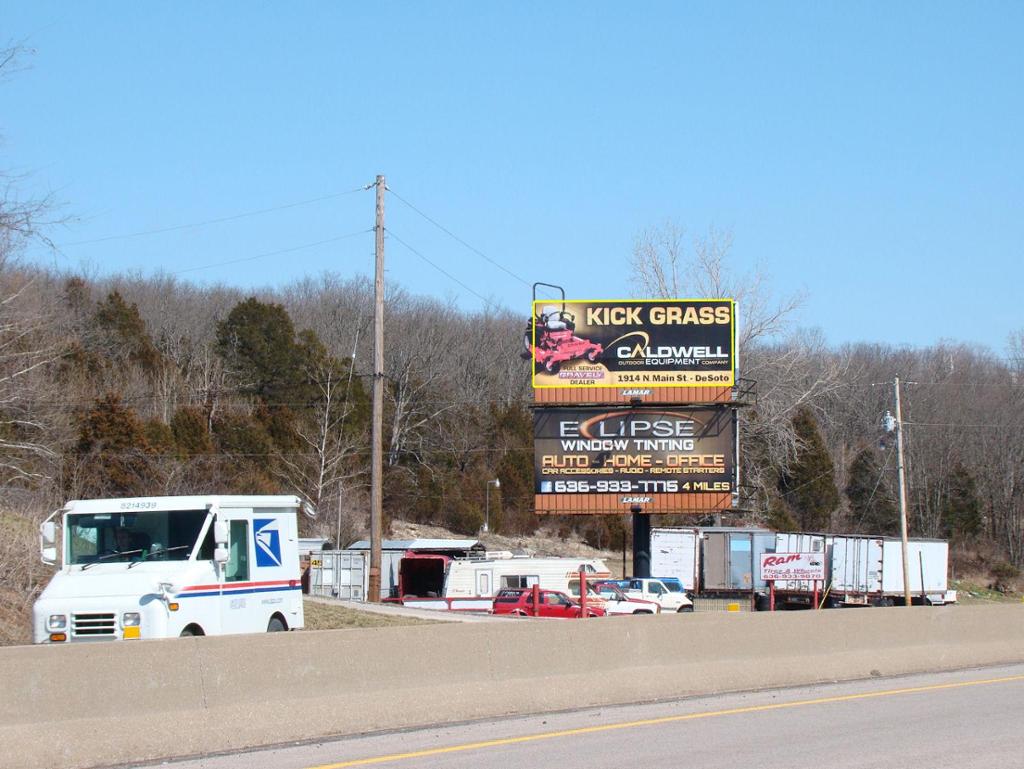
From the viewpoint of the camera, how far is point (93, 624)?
1507cm

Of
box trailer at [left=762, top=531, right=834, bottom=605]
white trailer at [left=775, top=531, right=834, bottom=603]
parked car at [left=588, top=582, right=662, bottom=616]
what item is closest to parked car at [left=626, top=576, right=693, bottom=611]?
parked car at [left=588, top=582, right=662, bottom=616]

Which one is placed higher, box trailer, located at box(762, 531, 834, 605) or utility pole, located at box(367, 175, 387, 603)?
utility pole, located at box(367, 175, 387, 603)

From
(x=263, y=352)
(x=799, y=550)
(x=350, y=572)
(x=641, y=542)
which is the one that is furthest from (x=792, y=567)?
(x=263, y=352)

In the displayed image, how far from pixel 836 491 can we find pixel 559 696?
70256 millimetres

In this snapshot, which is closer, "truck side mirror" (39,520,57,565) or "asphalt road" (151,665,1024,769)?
"asphalt road" (151,665,1024,769)

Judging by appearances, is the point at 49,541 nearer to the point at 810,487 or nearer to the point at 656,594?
the point at 656,594

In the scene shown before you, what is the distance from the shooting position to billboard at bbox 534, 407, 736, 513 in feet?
117

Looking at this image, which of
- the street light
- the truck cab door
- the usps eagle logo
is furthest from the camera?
the street light

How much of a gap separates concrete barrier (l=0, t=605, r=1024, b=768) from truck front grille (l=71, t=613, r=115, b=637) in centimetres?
468

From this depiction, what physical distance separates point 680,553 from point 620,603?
39.4 ft

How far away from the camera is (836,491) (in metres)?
80.6

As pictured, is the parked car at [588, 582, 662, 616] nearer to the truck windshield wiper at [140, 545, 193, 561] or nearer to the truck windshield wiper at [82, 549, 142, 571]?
the truck windshield wiper at [140, 545, 193, 561]

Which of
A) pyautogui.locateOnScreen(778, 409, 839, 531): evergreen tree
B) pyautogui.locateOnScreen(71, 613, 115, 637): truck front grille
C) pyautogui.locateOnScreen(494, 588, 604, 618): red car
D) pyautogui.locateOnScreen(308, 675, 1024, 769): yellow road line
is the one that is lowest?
pyautogui.locateOnScreen(494, 588, 604, 618): red car

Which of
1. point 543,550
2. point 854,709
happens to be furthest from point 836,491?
point 854,709
